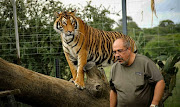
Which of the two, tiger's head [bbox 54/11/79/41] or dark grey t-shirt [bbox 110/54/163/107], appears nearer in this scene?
dark grey t-shirt [bbox 110/54/163/107]

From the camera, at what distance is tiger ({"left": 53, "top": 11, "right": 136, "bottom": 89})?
151 inches

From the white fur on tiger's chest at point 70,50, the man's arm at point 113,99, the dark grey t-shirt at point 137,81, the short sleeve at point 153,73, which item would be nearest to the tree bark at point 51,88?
the white fur on tiger's chest at point 70,50

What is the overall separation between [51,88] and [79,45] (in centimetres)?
85

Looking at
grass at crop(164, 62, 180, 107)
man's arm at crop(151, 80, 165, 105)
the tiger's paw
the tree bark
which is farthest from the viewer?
grass at crop(164, 62, 180, 107)

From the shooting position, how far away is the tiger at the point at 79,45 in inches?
151

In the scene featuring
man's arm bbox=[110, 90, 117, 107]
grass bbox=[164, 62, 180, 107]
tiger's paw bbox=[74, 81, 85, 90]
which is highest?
man's arm bbox=[110, 90, 117, 107]

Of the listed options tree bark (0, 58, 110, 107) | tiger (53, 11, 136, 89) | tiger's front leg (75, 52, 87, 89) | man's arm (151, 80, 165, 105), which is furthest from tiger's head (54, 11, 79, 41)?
man's arm (151, 80, 165, 105)

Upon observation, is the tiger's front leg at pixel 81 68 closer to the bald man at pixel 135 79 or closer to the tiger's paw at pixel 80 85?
the tiger's paw at pixel 80 85

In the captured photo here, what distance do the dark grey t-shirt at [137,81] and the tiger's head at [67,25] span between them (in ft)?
5.16

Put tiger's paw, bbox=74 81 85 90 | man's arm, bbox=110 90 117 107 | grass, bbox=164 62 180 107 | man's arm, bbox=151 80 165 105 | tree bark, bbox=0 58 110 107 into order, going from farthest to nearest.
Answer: grass, bbox=164 62 180 107, tiger's paw, bbox=74 81 85 90, tree bark, bbox=0 58 110 107, man's arm, bbox=110 90 117 107, man's arm, bbox=151 80 165 105

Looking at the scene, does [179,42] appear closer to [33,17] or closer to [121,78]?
[33,17]

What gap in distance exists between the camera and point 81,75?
3.80 m

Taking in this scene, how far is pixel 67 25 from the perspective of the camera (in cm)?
385

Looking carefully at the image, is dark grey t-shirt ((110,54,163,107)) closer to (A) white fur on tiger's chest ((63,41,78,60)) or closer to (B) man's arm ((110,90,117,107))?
(B) man's arm ((110,90,117,107))
